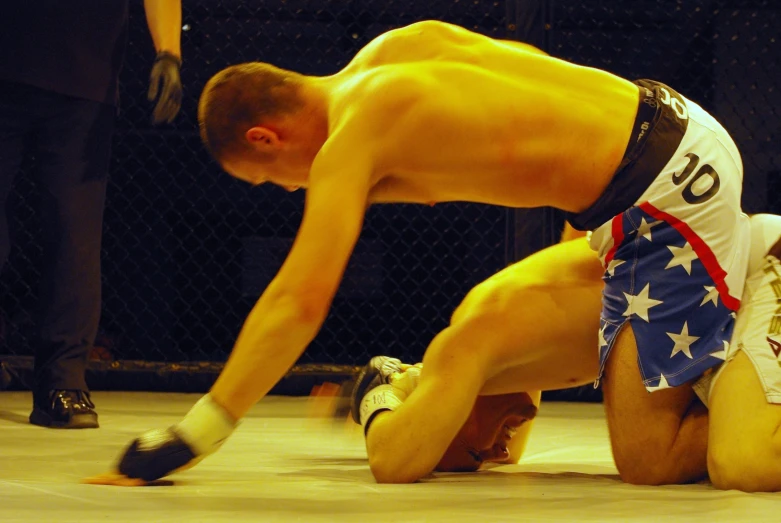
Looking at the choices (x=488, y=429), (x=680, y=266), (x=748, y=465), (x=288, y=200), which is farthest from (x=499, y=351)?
(x=288, y=200)

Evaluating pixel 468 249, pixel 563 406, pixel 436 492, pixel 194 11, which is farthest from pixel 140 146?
pixel 436 492

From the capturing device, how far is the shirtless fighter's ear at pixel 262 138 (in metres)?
1.58

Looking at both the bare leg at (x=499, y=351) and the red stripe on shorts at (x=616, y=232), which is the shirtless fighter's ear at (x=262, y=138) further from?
the red stripe on shorts at (x=616, y=232)

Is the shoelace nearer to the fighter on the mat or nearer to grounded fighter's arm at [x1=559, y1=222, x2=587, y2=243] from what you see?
the fighter on the mat

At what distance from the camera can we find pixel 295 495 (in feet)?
4.64

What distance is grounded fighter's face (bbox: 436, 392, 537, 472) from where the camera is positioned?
5.77 ft

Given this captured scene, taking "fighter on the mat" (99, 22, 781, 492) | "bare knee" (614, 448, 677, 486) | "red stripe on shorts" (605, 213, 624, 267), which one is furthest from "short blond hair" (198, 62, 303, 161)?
"bare knee" (614, 448, 677, 486)

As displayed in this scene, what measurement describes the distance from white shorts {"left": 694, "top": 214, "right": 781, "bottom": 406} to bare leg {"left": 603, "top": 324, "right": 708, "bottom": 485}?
0.15ft

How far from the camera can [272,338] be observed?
1380 millimetres

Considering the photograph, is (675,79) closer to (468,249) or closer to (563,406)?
(468,249)

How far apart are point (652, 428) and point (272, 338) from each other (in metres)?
0.64

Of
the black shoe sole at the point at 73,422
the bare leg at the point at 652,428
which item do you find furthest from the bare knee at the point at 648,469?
the black shoe sole at the point at 73,422

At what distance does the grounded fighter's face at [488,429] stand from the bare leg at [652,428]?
0.74 feet

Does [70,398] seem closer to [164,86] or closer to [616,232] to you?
[164,86]
